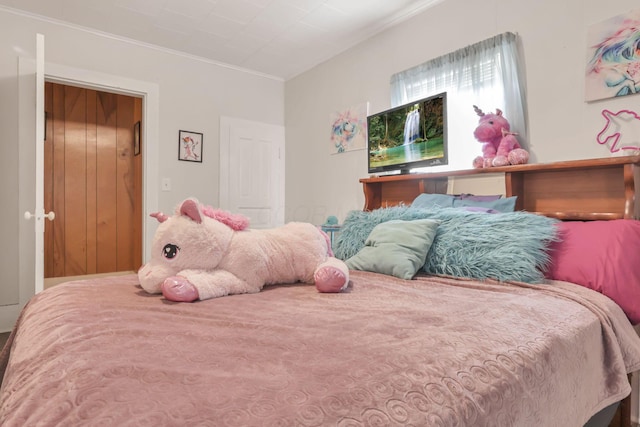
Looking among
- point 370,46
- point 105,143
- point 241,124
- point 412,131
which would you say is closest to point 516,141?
point 412,131

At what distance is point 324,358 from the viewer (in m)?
0.69

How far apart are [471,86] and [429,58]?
0.45 meters

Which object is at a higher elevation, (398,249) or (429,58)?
(429,58)

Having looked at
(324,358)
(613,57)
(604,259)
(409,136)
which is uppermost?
(613,57)

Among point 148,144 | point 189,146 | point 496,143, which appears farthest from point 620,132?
point 148,144

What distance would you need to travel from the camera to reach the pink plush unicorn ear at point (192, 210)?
126 centimetres

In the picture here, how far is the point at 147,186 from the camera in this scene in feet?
10.7

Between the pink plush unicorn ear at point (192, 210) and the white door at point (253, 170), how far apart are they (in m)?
2.48

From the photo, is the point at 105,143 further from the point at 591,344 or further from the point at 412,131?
the point at 591,344

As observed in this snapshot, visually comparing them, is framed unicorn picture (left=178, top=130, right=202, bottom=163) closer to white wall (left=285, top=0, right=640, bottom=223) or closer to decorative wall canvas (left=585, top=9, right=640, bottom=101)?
white wall (left=285, top=0, right=640, bottom=223)

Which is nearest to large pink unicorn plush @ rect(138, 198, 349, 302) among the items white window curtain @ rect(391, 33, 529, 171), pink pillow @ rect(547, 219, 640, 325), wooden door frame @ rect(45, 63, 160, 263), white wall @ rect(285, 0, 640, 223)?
pink pillow @ rect(547, 219, 640, 325)

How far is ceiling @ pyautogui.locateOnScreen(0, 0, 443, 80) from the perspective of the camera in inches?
102

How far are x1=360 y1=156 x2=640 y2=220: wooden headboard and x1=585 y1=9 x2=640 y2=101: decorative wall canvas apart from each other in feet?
1.31

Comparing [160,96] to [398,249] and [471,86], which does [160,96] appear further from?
[398,249]
